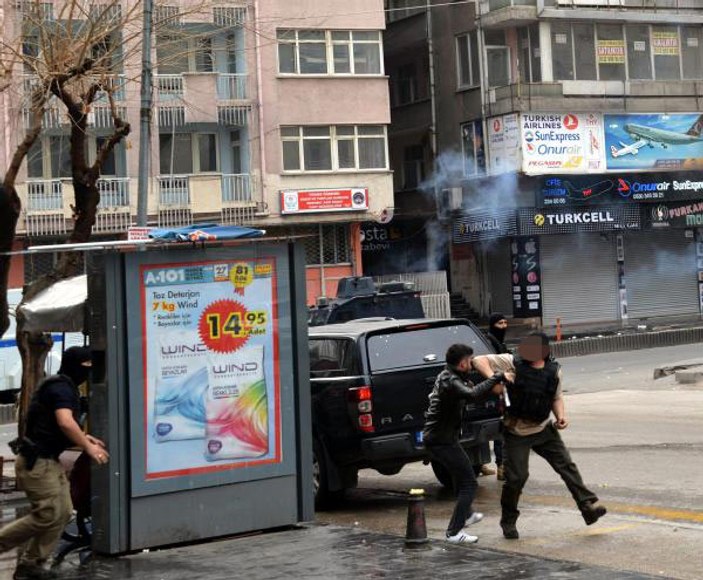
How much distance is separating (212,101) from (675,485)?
2754 centimetres

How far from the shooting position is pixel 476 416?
1217 centimetres

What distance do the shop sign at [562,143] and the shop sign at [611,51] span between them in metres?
1.96

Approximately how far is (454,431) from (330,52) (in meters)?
30.4

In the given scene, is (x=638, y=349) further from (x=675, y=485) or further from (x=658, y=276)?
(x=675, y=485)

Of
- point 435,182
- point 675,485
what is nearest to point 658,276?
point 435,182

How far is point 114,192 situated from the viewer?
3675cm

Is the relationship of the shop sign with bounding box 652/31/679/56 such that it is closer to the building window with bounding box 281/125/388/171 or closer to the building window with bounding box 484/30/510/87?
the building window with bounding box 484/30/510/87

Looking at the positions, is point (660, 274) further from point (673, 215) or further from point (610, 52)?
point (610, 52)

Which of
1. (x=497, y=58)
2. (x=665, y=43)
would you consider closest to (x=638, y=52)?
(x=665, y=43)

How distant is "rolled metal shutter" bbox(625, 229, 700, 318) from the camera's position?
42.8 metres

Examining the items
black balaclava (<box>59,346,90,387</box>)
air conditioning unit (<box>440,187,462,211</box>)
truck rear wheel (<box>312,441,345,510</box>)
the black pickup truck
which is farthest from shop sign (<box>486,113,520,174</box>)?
black balaclava (<box>59,346,90,387</box>)

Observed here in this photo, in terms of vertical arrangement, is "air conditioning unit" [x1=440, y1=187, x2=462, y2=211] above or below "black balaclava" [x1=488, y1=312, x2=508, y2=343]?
above

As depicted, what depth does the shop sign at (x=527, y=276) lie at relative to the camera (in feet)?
133

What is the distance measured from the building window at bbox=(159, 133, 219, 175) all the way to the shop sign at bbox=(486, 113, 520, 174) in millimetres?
8576
